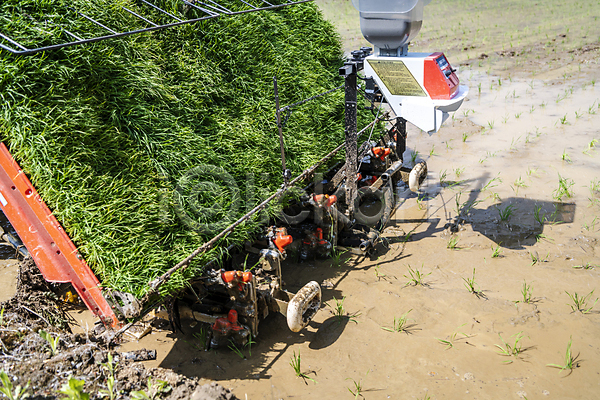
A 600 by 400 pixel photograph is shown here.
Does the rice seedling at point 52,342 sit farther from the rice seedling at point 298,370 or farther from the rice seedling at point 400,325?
the rice seedling at point 400,325

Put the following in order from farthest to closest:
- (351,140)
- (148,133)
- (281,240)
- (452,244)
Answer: (452,244), (351,140), (281,240), (148,133)

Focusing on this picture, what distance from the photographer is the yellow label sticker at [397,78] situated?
3.91m

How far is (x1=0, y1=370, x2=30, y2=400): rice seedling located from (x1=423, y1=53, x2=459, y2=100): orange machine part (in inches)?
141

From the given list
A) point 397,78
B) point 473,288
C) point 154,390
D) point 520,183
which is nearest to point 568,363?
point 473,288

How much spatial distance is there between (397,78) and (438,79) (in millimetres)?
379

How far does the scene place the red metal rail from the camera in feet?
9.56

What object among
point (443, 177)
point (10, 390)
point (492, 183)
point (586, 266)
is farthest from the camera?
point (443, 177)

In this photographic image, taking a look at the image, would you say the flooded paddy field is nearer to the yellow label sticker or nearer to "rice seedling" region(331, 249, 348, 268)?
"rice seedling" region(331, 249, 348, 268)

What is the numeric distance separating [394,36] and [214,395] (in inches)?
124

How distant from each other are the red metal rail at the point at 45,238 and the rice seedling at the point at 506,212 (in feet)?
14.9

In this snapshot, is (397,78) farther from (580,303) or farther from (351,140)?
(580,303)

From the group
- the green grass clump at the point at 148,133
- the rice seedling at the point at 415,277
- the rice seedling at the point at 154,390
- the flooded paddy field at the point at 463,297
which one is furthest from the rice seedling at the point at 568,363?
the rice seedling at the point at 154,390

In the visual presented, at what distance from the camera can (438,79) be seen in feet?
12.4

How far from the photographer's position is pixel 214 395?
8.39ft
